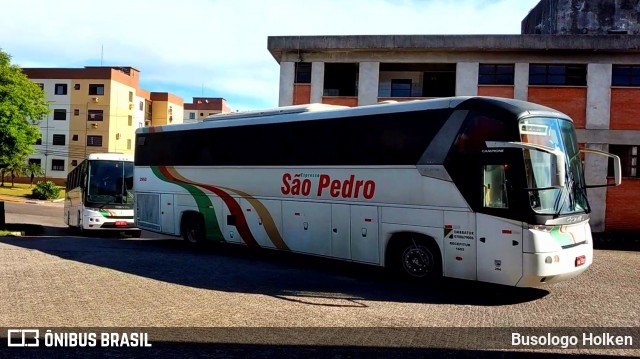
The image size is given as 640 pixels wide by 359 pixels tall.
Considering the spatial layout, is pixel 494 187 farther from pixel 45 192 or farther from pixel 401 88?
pixel 45 192

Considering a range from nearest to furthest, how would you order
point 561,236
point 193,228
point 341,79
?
point 561,236
point 193,228
point 341,79

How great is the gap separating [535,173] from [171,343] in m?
5.92

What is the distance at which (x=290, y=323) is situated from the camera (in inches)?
275

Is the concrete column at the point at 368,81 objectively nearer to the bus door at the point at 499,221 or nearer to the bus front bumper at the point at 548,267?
the bus door at the point at 499,221

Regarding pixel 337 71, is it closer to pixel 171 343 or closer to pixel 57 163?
pixel 171 343

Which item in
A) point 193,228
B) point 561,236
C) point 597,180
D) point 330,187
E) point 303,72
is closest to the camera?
point 561,236

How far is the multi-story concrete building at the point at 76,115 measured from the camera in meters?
62.7

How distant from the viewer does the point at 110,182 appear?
A: 65.9 feet

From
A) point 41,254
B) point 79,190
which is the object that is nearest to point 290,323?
point 41,254

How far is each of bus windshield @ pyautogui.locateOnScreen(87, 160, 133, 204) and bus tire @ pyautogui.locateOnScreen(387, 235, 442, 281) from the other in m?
13.4

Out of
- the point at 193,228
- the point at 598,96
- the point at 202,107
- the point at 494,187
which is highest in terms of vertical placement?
the point at 202,107

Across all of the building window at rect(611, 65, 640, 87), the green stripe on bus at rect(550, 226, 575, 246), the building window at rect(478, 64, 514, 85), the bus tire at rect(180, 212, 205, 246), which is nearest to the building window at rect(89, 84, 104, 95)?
the building window at rect(478, 64, 514, 85)

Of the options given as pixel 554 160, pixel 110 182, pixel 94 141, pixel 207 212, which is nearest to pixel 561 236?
pixel 554 160

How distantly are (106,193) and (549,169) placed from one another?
16603 mm
